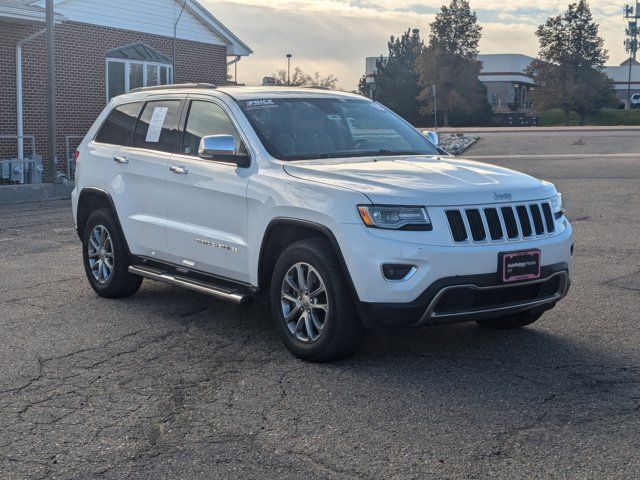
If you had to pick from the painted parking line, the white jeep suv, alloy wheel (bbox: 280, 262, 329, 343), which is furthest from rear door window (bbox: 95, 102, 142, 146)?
the painted parking line

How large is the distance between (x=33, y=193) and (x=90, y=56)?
733cm

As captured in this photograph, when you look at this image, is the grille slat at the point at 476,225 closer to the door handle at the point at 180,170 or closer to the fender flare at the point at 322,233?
the fender flare at the point at 322,233

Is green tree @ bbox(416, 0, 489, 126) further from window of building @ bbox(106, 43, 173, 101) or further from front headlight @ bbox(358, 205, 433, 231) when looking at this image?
front headlight @ bbox(358, 205, 433, 231)

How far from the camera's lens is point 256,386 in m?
5.38

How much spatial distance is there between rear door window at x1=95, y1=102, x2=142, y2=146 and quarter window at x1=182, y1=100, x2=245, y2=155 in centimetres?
91

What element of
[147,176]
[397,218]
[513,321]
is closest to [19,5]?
[147,176]

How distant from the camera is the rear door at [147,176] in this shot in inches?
284

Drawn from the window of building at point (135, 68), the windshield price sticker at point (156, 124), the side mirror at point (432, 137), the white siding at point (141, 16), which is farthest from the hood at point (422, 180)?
the window of building at point (135, 68)

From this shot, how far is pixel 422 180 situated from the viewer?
18.7ft

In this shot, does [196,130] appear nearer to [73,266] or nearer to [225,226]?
[225,226]

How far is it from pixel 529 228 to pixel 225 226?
2.17 metres

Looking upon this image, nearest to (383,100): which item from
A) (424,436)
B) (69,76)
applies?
(69,76)

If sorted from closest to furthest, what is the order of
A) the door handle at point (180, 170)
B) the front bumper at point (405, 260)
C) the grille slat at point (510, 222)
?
the front bumper at point (405, 260)
the grille slat at point (510, 222)
the door handle at point (180, 170)

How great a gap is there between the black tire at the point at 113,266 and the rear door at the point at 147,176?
161 millimetres
